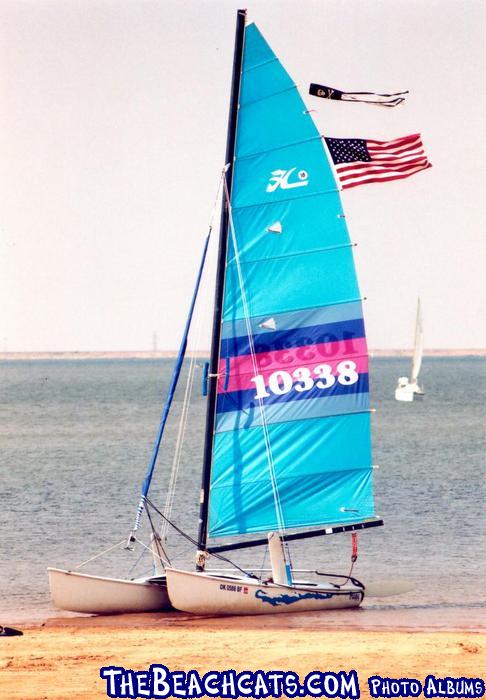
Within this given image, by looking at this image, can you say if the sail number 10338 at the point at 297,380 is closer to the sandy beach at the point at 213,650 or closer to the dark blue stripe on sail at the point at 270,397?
the dark blue stripe on sail at the point at 270,397

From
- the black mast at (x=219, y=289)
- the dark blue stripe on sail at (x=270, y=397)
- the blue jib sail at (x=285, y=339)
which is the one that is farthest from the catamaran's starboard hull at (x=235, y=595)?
the dark blue stripe on sail at (x=270, y=397)

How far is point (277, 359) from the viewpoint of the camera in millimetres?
27453

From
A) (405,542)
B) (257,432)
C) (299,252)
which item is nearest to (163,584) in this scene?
(257,432)

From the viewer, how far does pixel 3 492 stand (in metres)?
53.0

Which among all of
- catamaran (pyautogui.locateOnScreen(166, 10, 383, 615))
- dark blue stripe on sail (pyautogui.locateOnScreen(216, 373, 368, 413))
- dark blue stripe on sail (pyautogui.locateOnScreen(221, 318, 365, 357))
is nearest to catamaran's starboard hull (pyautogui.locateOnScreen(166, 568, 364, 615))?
catamaran (pyautogui.locateOnScreen(166, 10, 383, 615))

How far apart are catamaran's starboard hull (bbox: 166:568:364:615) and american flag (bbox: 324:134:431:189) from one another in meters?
8.33

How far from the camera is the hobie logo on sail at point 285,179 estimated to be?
26891 millimetres

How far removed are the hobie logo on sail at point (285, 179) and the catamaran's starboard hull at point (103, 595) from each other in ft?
28.0

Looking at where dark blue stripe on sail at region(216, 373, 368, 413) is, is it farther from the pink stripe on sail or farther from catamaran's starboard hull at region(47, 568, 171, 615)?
catamaran's starboard hull at region(47, 568, 171, 615)

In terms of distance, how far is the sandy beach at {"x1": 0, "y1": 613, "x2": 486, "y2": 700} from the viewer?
2139 centimetres

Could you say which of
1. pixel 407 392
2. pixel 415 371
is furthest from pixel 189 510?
pixel 407 392

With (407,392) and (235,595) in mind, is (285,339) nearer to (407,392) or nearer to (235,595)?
(235,595)

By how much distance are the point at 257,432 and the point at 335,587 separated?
152 inches

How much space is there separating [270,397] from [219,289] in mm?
2466
